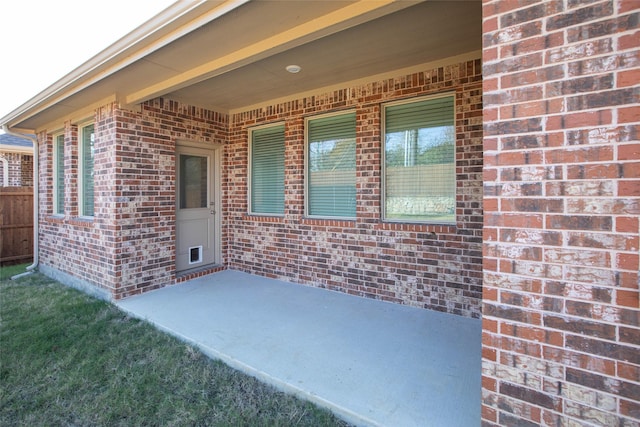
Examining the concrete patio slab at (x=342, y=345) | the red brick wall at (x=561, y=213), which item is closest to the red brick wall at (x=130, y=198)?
the concrete patio slab at (x=342, y=345)

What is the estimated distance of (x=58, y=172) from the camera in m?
6.05

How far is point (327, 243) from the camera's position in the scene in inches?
181

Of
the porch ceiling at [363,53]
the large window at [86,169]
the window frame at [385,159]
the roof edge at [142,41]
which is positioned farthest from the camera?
the large window at [86,169]

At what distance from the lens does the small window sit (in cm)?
601

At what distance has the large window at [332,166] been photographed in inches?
178

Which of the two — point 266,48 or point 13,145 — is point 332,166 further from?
point 13,145

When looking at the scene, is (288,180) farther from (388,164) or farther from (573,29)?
(573,29)

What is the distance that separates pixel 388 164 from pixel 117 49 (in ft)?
10.3

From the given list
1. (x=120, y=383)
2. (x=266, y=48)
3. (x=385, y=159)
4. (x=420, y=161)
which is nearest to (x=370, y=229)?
(x=385, y=159)

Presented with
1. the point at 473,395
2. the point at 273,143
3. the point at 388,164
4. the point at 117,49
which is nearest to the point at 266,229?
the point at 273,143

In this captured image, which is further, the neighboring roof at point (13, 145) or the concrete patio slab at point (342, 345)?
the neighboring roof at point (13, 145)

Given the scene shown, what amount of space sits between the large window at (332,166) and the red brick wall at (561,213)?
294cm

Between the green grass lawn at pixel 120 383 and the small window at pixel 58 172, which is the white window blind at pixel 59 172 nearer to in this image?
the small window at pixel 58 172

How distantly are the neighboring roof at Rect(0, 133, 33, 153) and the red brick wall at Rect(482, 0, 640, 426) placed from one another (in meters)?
10.6
